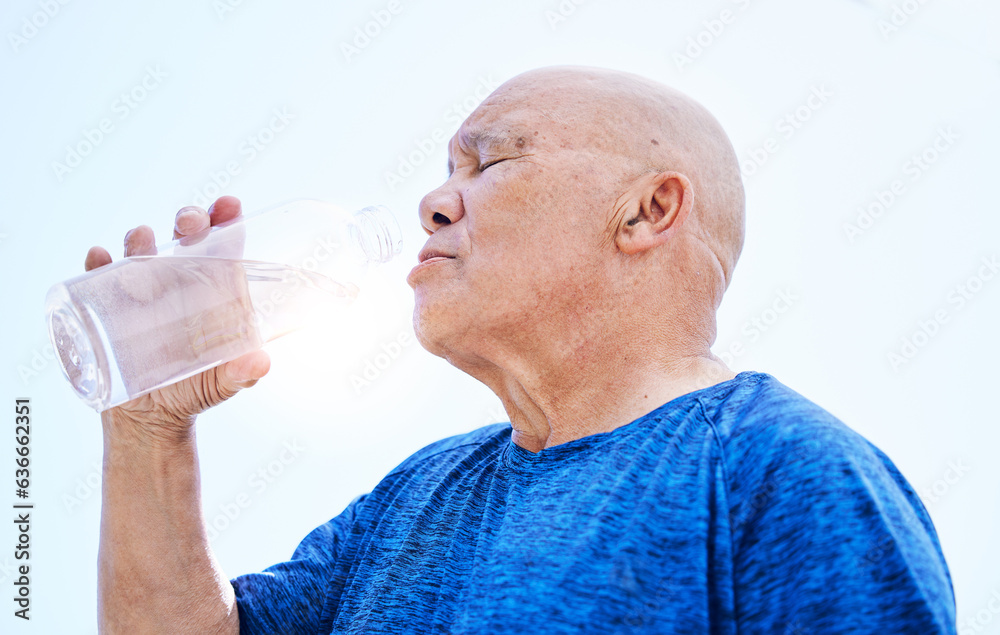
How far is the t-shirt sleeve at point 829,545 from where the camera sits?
62 centimetres

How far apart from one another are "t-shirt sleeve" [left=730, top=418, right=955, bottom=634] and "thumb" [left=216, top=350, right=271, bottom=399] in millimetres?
Answer: 632

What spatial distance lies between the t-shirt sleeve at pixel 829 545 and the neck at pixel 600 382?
22 centimetres

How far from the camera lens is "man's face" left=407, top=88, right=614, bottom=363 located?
101 cm

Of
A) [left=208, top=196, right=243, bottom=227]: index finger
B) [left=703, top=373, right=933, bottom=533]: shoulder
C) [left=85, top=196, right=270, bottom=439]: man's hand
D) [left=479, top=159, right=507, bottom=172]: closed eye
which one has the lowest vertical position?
[left=703, top=373, right=933, bottom=533]: shoulder

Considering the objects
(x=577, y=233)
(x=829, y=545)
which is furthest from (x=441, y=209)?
(x=829, y=545)

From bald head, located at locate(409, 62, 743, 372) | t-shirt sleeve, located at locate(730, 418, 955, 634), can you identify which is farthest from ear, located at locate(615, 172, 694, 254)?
t-shirt sleeve, located at locate(730, 418, 955, 634)

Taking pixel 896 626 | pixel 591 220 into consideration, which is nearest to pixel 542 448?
pixel 591 220

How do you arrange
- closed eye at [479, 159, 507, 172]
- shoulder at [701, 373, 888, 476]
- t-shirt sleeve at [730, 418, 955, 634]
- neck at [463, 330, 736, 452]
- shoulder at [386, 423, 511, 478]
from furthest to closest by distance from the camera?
shoulder at [386, 423, 511, 478], closed eye at [479, 159, 507, 172], neck at [463, 330, 736, 452], shoulder at [701, 373, 888, 476], t-shirt sleeve at [730, 418, 955, 634]

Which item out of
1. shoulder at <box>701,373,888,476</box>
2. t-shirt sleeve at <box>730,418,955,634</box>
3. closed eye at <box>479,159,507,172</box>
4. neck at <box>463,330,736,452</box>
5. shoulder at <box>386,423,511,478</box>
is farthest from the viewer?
shoulder at <box>386,423,511,478</box>

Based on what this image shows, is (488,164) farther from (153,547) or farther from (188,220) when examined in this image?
(153,547)

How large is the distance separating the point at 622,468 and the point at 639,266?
0.29 metres

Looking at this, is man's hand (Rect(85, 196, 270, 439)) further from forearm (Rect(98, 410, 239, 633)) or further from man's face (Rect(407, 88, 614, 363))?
man's face (Rect(407, 88, 614, 363))

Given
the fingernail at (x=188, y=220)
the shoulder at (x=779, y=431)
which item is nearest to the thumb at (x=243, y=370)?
the fingernail at (x=188, y=220)

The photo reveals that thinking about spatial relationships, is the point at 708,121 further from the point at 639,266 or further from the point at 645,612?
the point at 645,612
